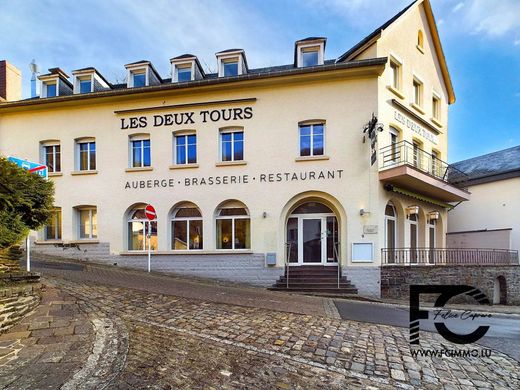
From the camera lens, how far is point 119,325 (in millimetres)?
5879

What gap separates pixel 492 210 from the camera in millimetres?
19500

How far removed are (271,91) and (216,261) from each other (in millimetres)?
7058

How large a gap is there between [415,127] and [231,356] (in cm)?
1416

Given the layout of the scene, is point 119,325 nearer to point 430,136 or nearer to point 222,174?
point 222,174

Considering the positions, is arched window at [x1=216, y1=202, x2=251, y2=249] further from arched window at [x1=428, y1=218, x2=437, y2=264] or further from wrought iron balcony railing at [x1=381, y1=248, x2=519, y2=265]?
arched window at [x1=428, y1=218, x2=437, y2=264]

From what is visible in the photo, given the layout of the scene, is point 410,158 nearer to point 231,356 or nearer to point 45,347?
point 231,356

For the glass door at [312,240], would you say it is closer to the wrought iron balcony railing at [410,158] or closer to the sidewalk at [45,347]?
the wrought iron balcony railing at [410,158]

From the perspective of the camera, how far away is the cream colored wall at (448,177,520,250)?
18.6 metres

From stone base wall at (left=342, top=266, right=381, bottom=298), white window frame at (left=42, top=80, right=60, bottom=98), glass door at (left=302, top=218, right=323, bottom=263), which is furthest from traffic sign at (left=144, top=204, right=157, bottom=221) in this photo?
white window frame at (left=42, top=80, right=60, bottom=98)

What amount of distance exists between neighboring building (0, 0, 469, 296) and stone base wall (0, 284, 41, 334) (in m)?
7.99

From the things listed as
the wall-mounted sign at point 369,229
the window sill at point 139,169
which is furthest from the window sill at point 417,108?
the window sill at point 139,169

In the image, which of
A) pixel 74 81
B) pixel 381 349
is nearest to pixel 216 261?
pixel 381 349

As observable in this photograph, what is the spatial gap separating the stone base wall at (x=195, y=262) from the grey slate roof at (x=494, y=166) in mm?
14022

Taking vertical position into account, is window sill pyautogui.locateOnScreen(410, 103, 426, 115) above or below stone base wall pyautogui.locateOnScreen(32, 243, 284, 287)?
above
